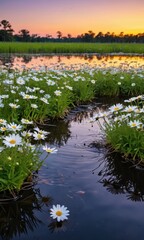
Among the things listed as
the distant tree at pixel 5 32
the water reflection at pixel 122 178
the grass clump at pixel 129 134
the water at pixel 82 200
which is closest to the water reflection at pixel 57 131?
the water at pixel 82 200

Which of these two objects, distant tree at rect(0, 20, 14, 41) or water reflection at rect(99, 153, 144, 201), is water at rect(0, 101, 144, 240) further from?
distant tree at rect(0, 20, 14, 41)

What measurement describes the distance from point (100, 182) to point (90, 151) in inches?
41.1

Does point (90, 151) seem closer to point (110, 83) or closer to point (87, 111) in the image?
point (87, 111)

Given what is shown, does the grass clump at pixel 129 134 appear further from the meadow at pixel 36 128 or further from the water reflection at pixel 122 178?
the water reflection at pixel 122 178

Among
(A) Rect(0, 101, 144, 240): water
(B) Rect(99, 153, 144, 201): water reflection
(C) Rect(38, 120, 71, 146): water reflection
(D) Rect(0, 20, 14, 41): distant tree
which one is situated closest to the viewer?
(A) Rect(0, 101, 144, 240): water

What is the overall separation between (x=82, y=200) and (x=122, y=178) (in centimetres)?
89

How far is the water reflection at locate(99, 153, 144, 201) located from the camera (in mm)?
3787

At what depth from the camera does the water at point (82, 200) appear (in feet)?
9.69

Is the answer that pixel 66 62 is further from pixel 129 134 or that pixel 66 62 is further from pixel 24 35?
pixel 24 35

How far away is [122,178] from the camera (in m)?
4.19

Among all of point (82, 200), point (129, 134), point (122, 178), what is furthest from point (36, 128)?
point (129, 134)

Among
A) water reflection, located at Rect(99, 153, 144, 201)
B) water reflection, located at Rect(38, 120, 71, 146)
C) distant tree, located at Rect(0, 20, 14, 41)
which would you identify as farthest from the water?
distant tree, located at Rect(0, 20, 14, 41)

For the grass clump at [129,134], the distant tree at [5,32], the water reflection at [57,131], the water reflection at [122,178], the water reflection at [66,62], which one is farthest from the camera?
the distant tree at [5,32]

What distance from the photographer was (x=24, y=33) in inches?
3393
